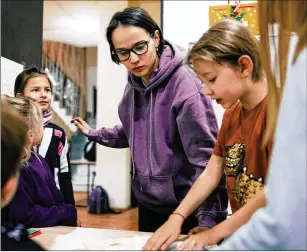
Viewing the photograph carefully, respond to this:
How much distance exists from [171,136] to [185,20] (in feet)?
2.93

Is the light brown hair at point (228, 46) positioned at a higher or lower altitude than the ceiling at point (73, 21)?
lower

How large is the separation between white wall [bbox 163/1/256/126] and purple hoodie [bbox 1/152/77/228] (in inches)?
35.6

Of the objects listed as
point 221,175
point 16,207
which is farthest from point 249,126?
point 16,207

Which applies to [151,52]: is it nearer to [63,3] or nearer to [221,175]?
[221,175]

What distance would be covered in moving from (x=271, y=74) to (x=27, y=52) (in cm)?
100

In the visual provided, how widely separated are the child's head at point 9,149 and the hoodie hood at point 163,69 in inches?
15.6

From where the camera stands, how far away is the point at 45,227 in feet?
2.51

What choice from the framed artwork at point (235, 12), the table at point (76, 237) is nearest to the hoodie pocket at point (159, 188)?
the table at point (76, 237)

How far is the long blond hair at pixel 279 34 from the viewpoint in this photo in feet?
1.23

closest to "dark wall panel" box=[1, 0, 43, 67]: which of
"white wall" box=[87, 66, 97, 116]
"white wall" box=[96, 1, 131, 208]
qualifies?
"white wall" box=[96, 1, 131, 208]

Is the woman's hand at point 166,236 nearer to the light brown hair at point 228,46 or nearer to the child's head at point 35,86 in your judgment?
the light brown hair at point 228,46

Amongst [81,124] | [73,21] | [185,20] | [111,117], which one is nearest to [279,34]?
[81,124]

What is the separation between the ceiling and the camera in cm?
336

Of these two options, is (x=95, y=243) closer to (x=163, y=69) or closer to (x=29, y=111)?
(x=29, y=111)
